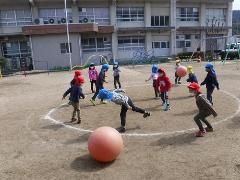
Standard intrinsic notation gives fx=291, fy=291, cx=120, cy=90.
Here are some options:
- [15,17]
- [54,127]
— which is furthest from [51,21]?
[54,127]

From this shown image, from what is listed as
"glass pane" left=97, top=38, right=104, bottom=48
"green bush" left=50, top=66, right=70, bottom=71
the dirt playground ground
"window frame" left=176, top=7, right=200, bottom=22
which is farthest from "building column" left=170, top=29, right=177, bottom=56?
the dirt playground ground

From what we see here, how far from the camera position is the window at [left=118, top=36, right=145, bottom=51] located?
38.8 metres

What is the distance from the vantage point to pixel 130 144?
7859 millimetres

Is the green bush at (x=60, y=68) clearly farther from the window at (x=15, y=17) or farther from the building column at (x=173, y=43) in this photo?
the building column at (x=173, y=43)

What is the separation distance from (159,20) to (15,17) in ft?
62.1

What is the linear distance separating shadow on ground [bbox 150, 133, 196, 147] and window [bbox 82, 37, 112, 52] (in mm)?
29468

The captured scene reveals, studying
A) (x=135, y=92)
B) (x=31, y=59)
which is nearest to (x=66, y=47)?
(x=31, y=59)

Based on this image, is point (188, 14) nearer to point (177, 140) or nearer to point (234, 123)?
point (234, 123)

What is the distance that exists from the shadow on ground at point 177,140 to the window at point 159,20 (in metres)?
33.8

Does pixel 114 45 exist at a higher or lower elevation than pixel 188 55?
higher

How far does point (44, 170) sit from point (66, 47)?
27822 mm

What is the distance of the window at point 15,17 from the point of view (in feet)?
A: 115

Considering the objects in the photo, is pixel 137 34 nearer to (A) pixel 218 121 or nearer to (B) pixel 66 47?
(B) pixel 66 47

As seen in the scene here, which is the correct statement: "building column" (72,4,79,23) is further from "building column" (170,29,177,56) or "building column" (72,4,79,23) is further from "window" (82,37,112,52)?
"building column" (170,29,177,56)
